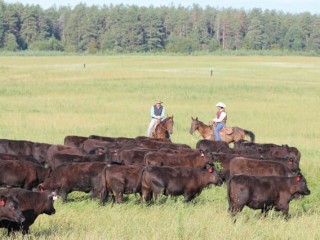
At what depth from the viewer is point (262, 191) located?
1395 cm

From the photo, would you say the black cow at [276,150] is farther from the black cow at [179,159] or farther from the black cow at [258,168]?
the black cow at [258,168]

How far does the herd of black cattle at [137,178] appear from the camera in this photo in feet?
39.2

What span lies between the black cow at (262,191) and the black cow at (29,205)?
145 inches

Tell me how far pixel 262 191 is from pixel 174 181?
2106 mm

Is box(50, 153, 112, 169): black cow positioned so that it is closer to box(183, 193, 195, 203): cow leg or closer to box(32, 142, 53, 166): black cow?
box(32, 142, 53, 166): black cow

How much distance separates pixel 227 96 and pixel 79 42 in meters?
107

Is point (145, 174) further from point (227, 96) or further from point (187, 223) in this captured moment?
point (227, 96)

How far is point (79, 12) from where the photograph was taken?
16325cm

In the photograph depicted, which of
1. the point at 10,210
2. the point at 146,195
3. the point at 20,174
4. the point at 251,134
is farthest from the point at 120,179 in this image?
the point at 251,134

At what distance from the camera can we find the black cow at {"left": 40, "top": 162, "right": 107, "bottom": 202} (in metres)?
15.4

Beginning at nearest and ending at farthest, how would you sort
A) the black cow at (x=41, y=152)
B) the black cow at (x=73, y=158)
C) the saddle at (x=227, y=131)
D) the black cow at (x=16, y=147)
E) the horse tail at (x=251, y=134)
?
the black cow at (x=73, y=158) → the black cow at (x=41, y=152) → the black cow at (x=16, y=147) → the saddle at (x=227, y=131) → the horse tail at (x=251, y=134)

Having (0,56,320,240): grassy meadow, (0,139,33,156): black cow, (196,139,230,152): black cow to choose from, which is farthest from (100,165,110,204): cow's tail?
(196,139,230,152): black cow

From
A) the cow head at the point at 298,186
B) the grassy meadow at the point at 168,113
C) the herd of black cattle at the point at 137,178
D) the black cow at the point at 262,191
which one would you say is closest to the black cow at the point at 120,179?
the herd of black cattle at the point at 137,178

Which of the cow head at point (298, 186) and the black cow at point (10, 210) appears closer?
the black cow at point (10, 210)
